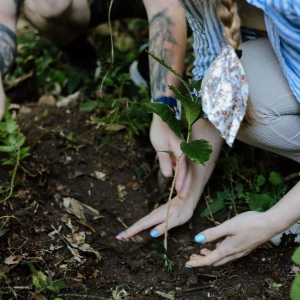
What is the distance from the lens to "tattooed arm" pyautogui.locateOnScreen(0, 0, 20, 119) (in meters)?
2.07

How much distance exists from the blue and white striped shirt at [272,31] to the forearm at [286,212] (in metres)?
0.31

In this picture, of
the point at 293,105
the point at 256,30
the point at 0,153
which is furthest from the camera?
the point at 0,153

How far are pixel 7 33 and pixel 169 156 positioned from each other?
3.15 feet

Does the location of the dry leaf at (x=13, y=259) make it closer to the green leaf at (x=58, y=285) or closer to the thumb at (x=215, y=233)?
the green leaf at (x=58, y=285)

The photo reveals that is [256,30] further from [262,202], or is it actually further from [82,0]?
[82,0]

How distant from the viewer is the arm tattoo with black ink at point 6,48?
2.06 metres

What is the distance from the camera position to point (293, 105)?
5.03 feet

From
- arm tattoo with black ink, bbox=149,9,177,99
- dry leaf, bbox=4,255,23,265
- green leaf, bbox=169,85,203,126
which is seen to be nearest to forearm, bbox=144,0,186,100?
arm tattoo with black ink, bbox=149,9,177,99

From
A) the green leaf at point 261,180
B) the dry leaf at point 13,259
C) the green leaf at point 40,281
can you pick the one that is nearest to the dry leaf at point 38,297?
the green leaf at point 40,281

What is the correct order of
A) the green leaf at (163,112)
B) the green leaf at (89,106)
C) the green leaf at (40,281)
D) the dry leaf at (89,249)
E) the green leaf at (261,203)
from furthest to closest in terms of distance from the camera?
1. the green leaf at (89,106)
2. the green leaf at (261,203)
3. the dry leaf at (89,249)
4. the green leaf at (163,112)
5. the green leaf at (40,281)

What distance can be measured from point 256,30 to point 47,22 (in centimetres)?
109

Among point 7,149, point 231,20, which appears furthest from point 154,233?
point 231,20

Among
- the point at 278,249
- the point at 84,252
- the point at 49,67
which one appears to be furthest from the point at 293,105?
the point at 49,67

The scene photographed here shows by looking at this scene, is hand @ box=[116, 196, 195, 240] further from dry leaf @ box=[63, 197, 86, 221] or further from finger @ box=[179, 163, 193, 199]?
dry leaf @ box=[63, 197, 86, 221]
